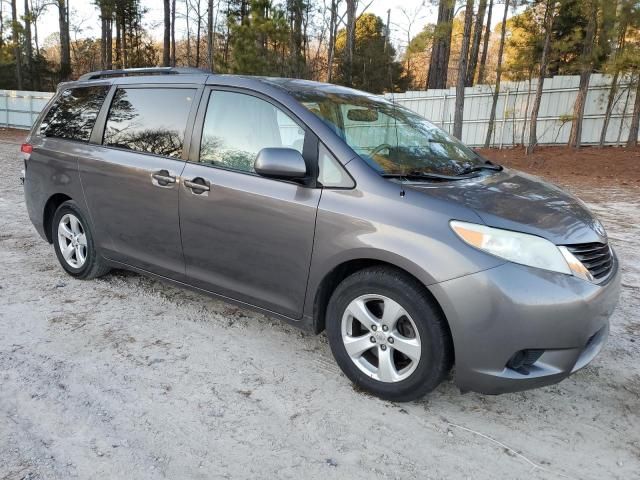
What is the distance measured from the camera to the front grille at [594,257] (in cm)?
256

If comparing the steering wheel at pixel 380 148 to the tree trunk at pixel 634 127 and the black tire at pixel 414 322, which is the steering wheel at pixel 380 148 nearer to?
the black tire at pixel 414 322


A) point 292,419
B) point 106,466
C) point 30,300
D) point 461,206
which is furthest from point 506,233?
point 30,300

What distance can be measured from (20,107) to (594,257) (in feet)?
95.6

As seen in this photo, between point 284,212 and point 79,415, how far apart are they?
153 cm

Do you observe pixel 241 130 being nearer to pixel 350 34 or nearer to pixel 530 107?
pixel 530 107

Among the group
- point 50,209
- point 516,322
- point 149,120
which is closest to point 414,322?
point 516,322

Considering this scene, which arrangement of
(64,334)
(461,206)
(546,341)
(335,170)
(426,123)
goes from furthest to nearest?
(426,123) < (64,334) < (335,170) < (461,206) < (546,341)

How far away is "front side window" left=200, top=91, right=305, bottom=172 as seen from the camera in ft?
10.3

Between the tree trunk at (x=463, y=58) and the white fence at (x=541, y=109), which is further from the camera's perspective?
the white fence at (x=541, y=109)

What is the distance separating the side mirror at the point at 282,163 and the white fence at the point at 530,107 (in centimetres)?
1352

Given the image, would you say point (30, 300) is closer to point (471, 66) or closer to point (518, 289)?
point (518, 289)

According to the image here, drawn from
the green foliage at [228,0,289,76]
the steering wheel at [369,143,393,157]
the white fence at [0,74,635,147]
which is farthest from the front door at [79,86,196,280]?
the green foliage at [228,0,289,76]

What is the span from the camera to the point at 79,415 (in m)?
2.58

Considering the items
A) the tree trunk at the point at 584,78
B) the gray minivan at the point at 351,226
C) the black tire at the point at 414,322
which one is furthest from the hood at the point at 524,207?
the tree trunk at the point at 584,78
